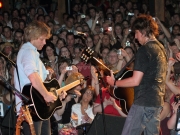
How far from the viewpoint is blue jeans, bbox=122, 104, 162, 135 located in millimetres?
4707

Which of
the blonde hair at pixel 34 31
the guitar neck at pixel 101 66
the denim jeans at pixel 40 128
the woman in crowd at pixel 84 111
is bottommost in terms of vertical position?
the woman in crowd at pixel 84 111

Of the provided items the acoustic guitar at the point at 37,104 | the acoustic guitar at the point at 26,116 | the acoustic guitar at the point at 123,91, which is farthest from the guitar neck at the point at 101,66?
the acoustic guitar at the point at 26,116

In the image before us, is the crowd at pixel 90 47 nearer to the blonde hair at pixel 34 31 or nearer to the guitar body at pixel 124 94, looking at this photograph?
the guitar body at pixel 124 94

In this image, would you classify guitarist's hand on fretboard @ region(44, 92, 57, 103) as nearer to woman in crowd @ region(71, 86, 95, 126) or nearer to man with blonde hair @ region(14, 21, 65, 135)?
man with blonde hair @ region(14, 21, 65, 135)

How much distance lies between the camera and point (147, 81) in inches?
184

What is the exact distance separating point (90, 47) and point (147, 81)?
4364 mm

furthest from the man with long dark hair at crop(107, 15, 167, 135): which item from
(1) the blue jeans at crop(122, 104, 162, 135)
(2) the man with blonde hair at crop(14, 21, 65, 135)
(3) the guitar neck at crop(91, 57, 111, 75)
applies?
(2) the man with blonde hair at crop(14, 21, 65, 135)

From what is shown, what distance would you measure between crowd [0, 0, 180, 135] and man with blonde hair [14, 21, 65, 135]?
0.56m

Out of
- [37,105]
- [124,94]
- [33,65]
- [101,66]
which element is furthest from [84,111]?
[33,65]

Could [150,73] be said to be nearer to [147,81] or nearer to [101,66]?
[147,81]

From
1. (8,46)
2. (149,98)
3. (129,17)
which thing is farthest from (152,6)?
(149,98)

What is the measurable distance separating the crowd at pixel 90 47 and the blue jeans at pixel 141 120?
83 centimetres

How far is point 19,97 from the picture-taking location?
15.8 ft

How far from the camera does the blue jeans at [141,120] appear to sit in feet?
15.4
